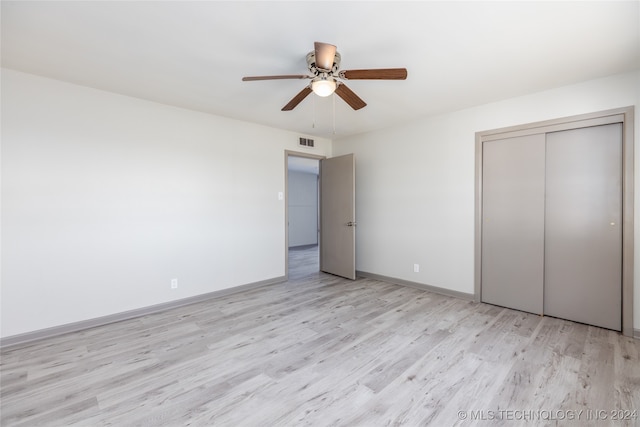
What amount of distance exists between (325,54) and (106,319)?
3.41m

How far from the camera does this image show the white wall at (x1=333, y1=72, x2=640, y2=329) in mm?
2930

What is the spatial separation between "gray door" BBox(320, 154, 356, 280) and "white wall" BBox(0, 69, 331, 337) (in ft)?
4.19

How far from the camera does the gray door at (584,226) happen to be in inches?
110

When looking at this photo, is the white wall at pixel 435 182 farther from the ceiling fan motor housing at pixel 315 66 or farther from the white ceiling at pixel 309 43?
the ceiling fan motor housing at pixel 315 66

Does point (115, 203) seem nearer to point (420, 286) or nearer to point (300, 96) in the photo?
point (300, 96)

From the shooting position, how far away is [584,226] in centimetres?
296

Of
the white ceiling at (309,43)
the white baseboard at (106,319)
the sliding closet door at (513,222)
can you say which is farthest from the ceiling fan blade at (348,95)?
the white baseboard at (106,319)

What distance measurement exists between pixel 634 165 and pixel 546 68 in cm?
123

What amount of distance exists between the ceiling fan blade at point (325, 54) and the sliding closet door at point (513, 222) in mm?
2557

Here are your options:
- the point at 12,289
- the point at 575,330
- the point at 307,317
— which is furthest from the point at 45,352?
the point at 575,330

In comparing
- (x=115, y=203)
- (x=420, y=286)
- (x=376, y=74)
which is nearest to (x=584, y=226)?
(x=420, y=286)

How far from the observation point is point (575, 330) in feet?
9.34

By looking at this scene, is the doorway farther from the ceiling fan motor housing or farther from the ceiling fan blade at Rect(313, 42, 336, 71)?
the ceiling fan blade at Rect(313, 42, 336, 71)

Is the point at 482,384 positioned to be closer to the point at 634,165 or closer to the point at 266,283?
the point at 634,165
